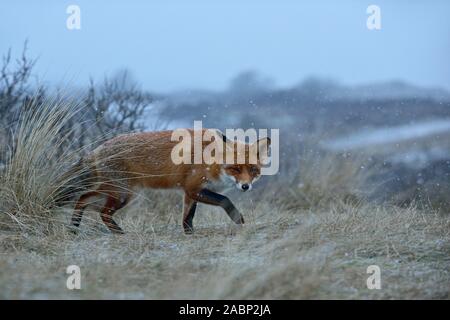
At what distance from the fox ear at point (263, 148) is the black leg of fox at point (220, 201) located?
63 centimetres

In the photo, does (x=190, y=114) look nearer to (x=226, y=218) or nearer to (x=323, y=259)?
(x=226, y=218)

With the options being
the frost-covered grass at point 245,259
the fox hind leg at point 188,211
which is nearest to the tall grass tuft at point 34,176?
the frost-covered grass at point 245,259

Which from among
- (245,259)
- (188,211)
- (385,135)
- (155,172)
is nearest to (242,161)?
(188,211)

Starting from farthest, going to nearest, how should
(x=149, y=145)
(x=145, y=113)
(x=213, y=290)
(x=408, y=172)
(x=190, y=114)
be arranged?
(x=190, y=114), (x=408, y=172), (x=145, y=113), (x=149, y=145), (x=213, y=290)

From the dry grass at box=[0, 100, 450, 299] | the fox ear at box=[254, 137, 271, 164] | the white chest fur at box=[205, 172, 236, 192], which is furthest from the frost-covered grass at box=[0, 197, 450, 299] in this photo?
the fox ear at box=[254, 137, 271, 164]

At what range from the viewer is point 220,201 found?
5.70 meters

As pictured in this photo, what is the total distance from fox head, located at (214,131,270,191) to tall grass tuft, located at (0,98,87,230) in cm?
140

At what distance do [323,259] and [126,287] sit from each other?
53.3 inches

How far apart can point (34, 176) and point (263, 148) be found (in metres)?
2.15

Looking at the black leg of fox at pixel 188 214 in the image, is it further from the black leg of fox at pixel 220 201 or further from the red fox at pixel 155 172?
the black leg of fox at pixel 220 201

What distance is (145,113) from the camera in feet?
28.4

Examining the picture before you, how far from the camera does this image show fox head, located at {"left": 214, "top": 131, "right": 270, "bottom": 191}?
574 cm

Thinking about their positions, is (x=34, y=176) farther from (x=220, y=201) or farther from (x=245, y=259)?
(x=245, y=259)
